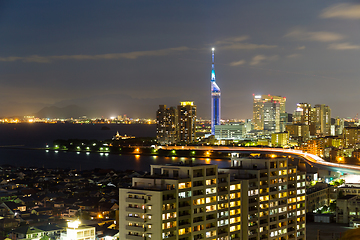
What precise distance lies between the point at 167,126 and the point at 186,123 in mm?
2135

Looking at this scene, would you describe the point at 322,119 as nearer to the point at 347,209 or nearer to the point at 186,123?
the point at 186,123

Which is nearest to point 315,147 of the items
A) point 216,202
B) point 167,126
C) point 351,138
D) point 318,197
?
point 351,138

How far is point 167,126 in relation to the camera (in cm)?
3831

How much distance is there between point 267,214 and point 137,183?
2.27m

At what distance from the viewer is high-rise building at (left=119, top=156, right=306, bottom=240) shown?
5.35 meters

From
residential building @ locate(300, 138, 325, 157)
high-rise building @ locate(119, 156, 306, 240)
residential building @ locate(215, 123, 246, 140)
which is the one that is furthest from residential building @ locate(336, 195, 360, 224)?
residential building @ locate(215, 123, 246, 140)

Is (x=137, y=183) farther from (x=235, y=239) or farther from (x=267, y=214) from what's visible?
(x=267, y=214)

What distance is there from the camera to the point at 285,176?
7199 millimetres

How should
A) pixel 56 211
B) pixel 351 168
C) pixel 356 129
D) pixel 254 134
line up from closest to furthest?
1. pixel 56 211
2. pixel 351 168
3. pixel 356 129
4. pixel 254 134

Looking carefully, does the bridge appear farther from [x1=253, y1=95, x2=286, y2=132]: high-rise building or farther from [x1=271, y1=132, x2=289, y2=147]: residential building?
[x1=253, y1=95, x2=286, y2=132]: high-rise building

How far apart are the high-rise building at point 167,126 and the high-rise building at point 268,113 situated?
875 inches

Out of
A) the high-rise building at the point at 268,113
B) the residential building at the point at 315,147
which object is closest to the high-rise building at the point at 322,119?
the high-rise building at the point at 268,113

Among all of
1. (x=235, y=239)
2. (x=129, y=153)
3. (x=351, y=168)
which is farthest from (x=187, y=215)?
(x=129, y=153)

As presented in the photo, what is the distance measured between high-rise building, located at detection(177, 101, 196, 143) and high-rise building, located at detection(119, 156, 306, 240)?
31676mm
